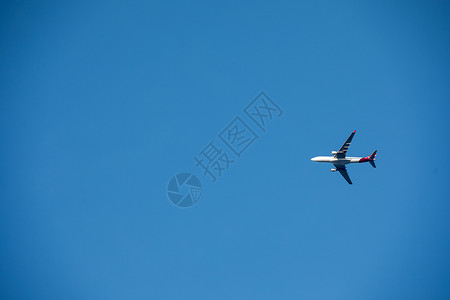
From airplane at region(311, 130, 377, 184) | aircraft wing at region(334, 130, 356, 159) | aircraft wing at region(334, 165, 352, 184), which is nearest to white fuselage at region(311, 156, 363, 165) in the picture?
airplane at region(311, 130, 377, 184)

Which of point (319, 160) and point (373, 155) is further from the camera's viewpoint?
point (319, 160)

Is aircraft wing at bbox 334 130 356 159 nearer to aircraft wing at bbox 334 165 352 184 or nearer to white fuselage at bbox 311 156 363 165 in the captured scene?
white fuselage at bbox 311 156 363 165

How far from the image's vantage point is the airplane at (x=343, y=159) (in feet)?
249

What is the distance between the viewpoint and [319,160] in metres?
81.3

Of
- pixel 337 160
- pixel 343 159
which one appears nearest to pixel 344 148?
pixel 343 159

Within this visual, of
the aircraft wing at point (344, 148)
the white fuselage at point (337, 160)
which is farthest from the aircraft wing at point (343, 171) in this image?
the aircraft wing at point (344, 148)

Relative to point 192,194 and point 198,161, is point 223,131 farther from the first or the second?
point 192,194

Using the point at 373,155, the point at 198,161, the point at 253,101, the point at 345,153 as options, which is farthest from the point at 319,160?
the point at 198,161

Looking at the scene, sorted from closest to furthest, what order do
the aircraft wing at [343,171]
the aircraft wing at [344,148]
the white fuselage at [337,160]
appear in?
the aircraft wing at [344,148] → the white fuselage at [337,160] → the aircraft wing at [343,171]

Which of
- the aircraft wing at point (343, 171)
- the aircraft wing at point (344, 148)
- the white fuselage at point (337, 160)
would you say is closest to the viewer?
the aircraft wing at point (344, 148)

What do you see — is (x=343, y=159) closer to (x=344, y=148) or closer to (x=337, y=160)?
(x=337, y=160)

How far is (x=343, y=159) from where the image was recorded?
259ft

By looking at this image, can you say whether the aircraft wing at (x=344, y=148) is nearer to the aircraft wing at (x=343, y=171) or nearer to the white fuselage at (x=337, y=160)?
the white fuselage at (x=337, y=160)

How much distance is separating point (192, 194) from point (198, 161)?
8966 millimetres
